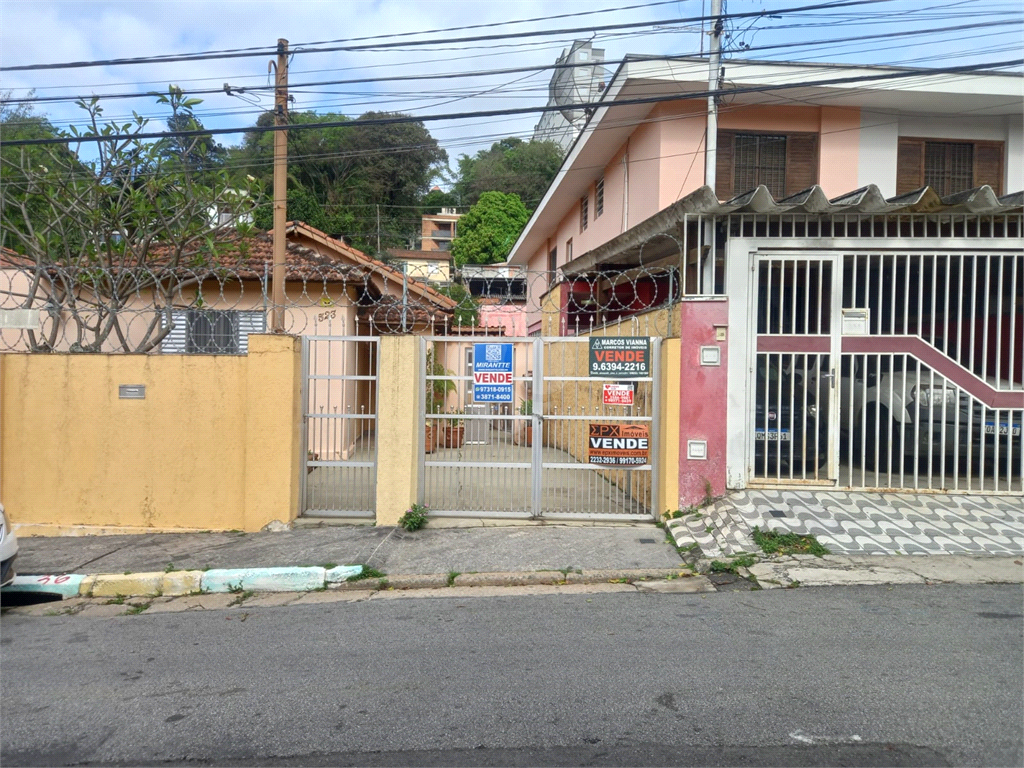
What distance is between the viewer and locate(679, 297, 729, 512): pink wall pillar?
26.1 ft

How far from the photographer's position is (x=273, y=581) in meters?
6.48

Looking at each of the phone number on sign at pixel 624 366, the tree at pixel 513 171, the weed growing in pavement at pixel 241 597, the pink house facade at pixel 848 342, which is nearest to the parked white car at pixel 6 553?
the weed growing in pavement at pixel 241 597

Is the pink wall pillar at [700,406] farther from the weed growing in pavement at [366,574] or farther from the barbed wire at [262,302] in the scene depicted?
the weed growing in pavement at [366,574]

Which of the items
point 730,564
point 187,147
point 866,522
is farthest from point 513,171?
point 730,564

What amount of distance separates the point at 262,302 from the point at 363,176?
28.3m

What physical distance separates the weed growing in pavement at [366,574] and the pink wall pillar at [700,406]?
132 inches

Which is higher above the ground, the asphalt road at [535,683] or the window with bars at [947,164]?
the window with bars at [947,164]

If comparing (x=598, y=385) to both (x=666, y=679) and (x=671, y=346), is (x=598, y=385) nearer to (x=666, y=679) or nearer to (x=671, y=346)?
(x=671, y=346)

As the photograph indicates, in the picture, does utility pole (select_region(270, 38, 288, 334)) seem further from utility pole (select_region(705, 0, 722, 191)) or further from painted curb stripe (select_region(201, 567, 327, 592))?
utility pole (select_region(705, 0, 722, 191))

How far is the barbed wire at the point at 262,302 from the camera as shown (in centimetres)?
824

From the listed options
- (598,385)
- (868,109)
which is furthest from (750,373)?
(868,109)

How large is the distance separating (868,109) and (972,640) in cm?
1144

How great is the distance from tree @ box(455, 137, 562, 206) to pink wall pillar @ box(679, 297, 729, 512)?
36.0 m

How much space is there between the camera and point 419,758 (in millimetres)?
3371
